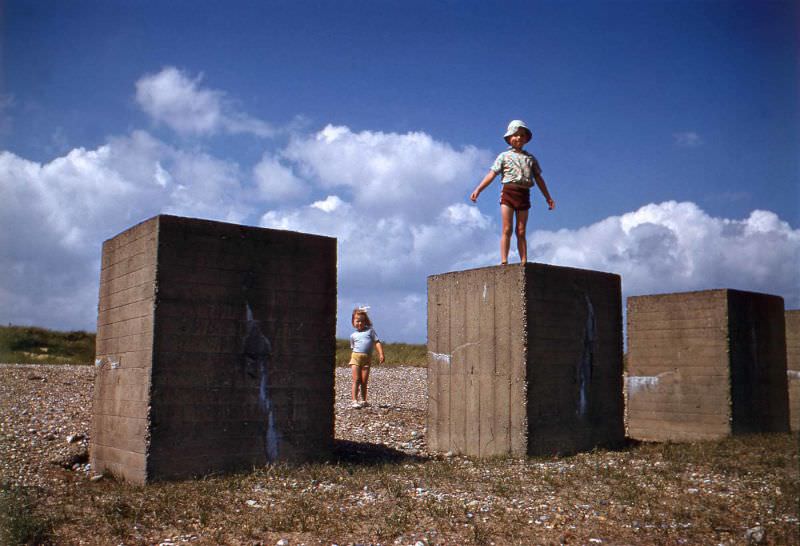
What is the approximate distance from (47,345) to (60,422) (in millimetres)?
14825

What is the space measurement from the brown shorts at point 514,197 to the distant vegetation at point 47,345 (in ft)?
50.0

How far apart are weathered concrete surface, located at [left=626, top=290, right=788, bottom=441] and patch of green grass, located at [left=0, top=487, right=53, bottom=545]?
28.0 feet

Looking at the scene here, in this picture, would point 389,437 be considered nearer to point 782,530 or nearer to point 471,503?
point 471,503

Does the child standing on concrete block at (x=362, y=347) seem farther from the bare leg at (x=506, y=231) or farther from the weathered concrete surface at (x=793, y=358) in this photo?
the weathered concrete surface at (x=793, y=358)

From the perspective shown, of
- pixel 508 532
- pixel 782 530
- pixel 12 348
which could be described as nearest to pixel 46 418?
pixel 508 532

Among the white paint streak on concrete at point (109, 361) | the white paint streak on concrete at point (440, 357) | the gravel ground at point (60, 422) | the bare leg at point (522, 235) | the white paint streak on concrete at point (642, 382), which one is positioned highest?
the bare leg at point (522, 235)

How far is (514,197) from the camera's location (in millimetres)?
8859

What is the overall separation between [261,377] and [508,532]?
10.1 ft

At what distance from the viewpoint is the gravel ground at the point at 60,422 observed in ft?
25.5

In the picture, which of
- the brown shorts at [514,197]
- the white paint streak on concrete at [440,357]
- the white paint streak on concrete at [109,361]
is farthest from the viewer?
the white paint streak on concrete at [440,357]

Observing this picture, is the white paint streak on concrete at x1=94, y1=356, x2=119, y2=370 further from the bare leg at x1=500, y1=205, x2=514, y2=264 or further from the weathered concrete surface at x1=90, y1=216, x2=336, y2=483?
the bare leg at x1=500, y1=205, x2=514, y2=264

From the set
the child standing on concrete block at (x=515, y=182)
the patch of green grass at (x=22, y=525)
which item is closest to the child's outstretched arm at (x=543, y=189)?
the child standing on concrete block at (x=515, y=182)

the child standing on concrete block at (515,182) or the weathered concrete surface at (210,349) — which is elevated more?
the child standing on concrete block at (515,182)

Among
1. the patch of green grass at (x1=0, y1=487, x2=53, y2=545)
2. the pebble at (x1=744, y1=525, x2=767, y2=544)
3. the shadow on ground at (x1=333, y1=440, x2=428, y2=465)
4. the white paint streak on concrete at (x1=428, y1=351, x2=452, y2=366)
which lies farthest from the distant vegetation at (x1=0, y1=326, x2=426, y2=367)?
the pebble at (x1=744, y1=525, x2=767, y2=544)
